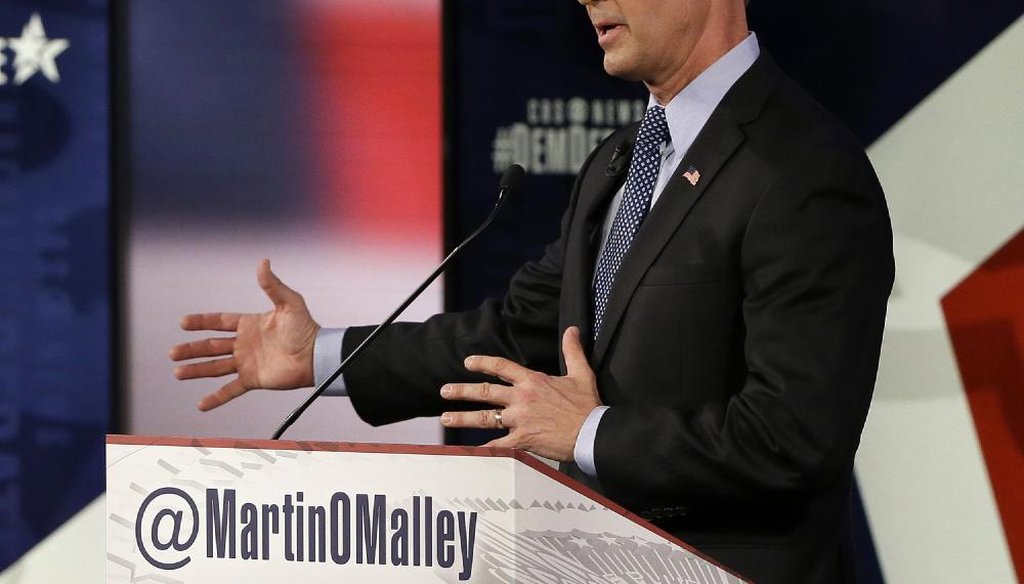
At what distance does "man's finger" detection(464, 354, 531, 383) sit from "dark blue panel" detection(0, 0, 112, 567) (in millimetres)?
1865

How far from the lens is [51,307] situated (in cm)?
303

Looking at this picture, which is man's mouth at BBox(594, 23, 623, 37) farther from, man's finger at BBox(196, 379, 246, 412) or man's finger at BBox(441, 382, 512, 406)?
man's finger at BBox(196, 379, 246, 412)

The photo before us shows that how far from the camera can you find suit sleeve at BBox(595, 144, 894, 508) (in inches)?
54.7

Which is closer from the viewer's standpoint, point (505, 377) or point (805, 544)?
point (505, 377)

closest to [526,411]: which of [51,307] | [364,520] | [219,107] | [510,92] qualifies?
[364,520]

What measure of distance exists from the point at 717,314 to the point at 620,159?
0.34 metres

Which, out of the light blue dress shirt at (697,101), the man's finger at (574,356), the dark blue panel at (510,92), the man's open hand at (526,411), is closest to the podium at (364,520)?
the man's open hand at (526,411)

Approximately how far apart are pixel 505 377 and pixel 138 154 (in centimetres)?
189

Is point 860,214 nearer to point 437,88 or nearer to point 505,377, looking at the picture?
point 505,377

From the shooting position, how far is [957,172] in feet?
9.45

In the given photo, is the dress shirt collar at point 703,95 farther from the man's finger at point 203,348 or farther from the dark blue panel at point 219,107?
the dark blue panel at point 219,107

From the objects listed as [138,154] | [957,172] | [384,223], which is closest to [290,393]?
[384,223]

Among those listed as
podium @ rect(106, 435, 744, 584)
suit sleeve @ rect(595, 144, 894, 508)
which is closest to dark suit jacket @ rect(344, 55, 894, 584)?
suit sleeve @ rect(595, 144, 894, 508)

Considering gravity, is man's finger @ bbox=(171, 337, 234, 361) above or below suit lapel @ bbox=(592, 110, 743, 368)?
below
